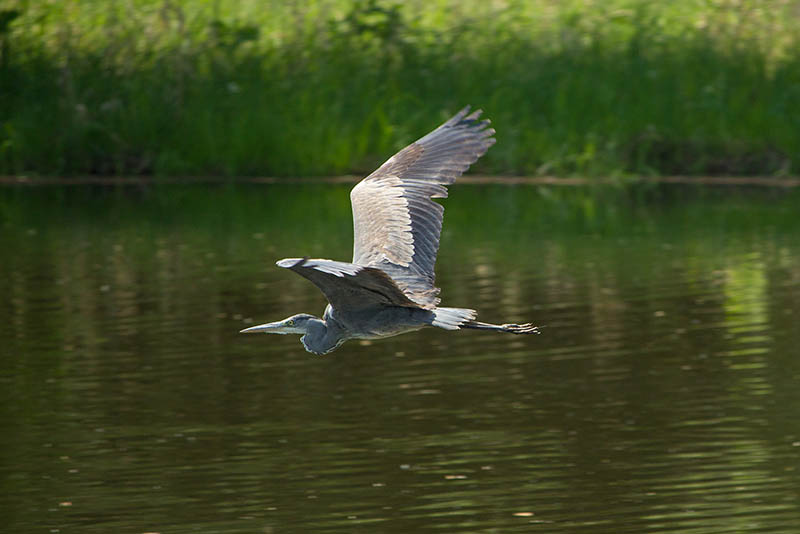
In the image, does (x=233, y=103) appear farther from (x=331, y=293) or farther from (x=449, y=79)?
(x=331, y=293)

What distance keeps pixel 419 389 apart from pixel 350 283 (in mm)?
3768

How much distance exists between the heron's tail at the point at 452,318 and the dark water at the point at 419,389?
1428 millimetres

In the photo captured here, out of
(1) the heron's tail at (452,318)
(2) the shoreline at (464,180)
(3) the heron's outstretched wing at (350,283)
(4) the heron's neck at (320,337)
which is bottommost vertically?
(2) the shoreline at (464,180)

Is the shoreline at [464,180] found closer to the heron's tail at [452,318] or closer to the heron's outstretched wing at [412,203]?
the heron's outstretched wing at [412,203]

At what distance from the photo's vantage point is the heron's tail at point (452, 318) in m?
5.86

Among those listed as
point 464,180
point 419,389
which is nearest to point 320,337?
point 419,389

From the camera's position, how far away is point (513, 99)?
1912 cm

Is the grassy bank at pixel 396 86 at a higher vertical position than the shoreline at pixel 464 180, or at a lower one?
higher

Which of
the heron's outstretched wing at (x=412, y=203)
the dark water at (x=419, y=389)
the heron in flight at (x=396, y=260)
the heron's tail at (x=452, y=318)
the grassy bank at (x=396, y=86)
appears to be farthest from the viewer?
the grassy bank at (x=396, y=86)

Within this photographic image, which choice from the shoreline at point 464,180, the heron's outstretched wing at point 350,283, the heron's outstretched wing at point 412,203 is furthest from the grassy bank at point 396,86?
the heron's outstretched wing at point 350,283

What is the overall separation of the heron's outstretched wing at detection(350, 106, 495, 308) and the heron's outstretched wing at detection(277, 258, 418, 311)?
256mm

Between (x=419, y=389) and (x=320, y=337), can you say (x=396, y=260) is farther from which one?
(x=419, y=389)

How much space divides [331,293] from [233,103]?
13850 millimetres

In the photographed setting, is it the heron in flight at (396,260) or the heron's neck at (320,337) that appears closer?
the heron in flight at (396,260)
